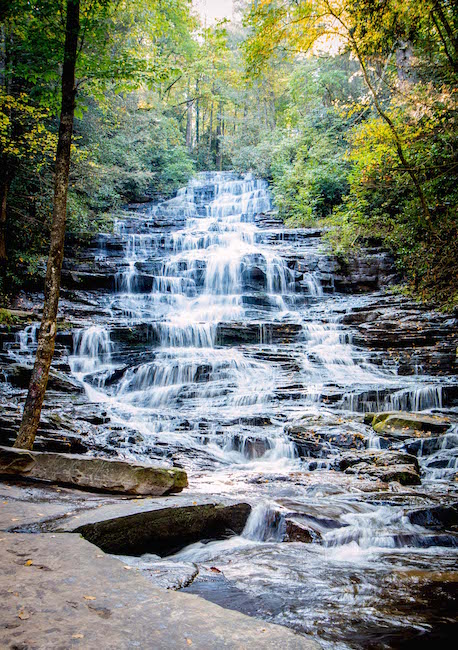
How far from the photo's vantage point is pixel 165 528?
3.97 meters

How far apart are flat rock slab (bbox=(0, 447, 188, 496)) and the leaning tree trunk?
0.60 meters

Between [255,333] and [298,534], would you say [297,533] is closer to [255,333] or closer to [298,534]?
[298,534]

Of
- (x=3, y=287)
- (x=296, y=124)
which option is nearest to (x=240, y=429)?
(x=3, y=287)

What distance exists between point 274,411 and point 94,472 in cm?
582

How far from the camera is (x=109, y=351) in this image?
13.5 m

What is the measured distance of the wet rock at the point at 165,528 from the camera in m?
3.53

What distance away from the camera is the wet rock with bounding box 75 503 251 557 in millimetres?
3531

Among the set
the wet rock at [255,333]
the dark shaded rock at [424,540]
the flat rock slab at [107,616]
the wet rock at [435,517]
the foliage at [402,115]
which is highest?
the foliage at [402,115]

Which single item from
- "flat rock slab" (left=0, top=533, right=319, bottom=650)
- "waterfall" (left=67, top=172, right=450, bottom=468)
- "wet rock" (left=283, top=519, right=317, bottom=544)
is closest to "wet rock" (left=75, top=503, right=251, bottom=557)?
"wet rock" (left=283, top=519, right=317, bottom=544)

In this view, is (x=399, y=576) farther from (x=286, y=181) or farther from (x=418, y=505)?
(x=286, y=181)

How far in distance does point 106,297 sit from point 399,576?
1518 cm

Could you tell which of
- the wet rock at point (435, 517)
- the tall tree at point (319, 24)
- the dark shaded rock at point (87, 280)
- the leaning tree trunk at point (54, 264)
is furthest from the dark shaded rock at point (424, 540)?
the dark shaded rock at point (87, 280)

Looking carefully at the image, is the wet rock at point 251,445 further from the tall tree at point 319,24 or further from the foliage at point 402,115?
the tall tree at point 319,24

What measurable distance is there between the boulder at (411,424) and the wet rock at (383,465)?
105cm
